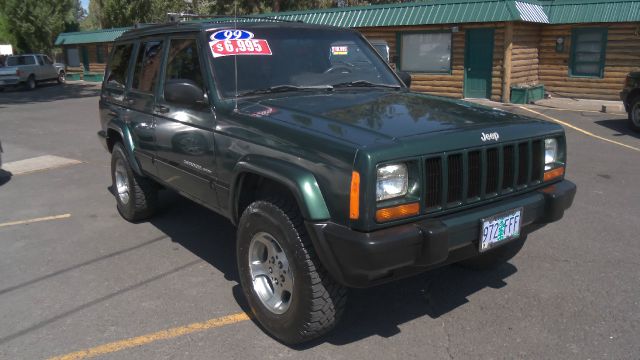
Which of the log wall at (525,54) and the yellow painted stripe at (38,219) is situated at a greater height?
the log wall at (525,54)

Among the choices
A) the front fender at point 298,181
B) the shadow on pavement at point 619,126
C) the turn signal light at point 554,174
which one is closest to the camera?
Answer: the front fender at point 298,181

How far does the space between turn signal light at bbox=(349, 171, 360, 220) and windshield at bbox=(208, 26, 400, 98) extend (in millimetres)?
1497

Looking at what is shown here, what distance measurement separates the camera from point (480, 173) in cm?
312

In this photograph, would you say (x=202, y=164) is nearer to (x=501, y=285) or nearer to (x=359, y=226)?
(x=359, y=226)

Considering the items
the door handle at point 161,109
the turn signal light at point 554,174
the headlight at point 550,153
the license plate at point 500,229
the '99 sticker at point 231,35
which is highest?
the '99 sticker at point 231,35

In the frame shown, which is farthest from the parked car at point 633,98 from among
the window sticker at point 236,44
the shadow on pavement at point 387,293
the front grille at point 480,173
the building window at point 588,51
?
the window sticker at point 236,44

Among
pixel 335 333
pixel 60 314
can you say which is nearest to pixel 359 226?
pixel 335 333

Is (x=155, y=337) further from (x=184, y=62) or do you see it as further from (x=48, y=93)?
(x=48, y=93)

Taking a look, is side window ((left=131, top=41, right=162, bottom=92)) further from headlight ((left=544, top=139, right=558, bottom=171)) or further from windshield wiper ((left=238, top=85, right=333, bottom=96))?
headlight ((left=544, top=139, right=558, bottom=171))

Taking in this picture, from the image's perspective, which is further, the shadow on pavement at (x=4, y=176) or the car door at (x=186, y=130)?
the shadow on pavement at (x=4, y=176)

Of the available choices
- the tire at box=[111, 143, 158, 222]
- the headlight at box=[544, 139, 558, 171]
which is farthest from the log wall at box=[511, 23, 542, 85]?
the headlight at box=[544, 139, 558, 171]

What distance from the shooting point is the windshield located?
3959 millimetres

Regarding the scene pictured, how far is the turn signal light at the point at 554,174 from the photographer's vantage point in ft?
11.9

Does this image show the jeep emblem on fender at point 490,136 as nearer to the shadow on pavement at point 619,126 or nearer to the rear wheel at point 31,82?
the shadow on pavement at point 619,126
